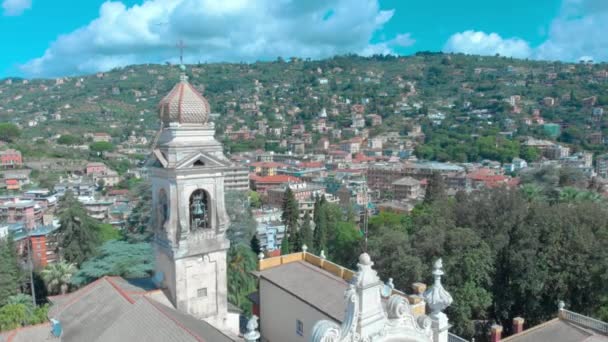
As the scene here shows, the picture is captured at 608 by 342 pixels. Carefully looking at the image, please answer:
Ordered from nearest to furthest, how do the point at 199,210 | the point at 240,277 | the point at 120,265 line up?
the point at 199,210 → the point at 120,265 → the point at 240,277

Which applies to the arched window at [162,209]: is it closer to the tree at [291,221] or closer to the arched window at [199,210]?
the arched window at [199,210]

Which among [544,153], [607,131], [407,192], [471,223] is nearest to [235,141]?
[407,192]

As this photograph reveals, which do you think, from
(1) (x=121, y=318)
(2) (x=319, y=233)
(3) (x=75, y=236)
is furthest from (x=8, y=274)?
(2) (x=319, y=233)

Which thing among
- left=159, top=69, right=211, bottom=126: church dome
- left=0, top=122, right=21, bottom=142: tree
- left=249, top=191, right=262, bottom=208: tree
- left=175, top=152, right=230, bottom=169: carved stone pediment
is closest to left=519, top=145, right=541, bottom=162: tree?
left=249, top=191, right=262, bottom=208: tree

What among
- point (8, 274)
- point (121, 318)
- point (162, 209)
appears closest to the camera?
point (121, 318)

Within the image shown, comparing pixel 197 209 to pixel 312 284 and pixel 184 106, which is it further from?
pixel 312 284

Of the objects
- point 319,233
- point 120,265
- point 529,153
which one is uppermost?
point 120,265

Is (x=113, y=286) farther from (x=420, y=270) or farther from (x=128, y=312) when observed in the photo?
(x=420, y=270)
